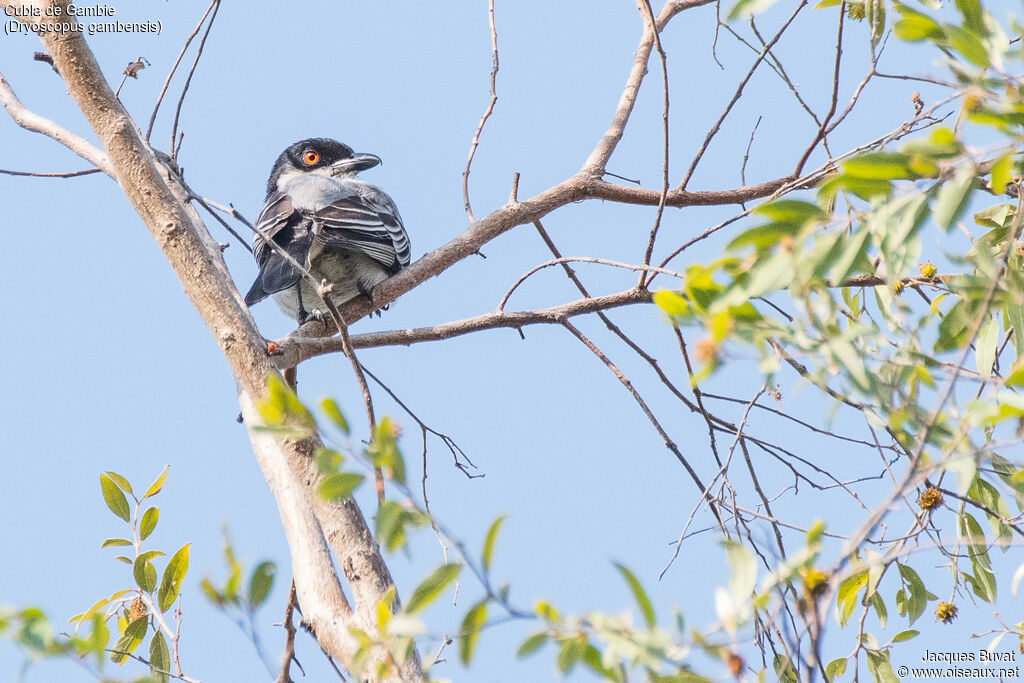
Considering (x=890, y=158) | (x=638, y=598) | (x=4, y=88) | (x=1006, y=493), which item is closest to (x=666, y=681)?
(x=638, y=598)

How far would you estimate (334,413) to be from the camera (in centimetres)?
175

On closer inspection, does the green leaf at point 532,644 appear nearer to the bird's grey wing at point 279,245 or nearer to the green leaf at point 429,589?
the green leaf at point 429,589

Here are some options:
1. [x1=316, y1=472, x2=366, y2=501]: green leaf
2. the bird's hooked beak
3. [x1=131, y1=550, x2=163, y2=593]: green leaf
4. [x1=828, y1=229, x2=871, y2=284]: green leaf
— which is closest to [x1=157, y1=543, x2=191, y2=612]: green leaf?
[x1=131, y1=550, x2=163, y2=593]: green leaf

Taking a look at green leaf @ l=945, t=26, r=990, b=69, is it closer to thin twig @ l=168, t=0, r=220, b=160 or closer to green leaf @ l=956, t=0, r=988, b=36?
green leaf @ l=956, t=0, r=988, b=36

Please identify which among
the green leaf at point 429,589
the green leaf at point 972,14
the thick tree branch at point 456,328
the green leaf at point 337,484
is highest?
the thick tree branch at point 456,328

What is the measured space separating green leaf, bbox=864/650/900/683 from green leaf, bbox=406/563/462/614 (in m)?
2.16

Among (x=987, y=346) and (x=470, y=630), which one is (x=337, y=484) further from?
(x=987, y=346)

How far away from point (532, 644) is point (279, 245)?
13.0 feet

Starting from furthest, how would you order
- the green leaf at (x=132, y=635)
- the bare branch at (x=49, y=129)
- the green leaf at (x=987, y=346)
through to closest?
the bare branch at (x=49, y=129)
the green leaf at (x=132, y=635)
the green leaf at (x=987, y=346)

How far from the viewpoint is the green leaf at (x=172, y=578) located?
3082 mm

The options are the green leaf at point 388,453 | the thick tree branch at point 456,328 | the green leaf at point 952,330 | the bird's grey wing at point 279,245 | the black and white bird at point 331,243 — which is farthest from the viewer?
the black and white bird at point 331,243

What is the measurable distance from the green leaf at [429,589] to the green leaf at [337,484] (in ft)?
0.68

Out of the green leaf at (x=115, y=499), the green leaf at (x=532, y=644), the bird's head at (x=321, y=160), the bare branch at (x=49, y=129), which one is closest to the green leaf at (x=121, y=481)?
the green leaf at (x=115, y=499)

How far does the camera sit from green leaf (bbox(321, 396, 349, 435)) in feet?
5.70
